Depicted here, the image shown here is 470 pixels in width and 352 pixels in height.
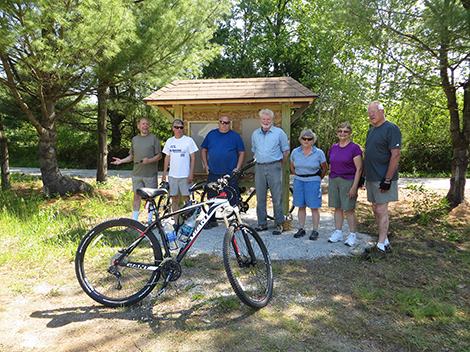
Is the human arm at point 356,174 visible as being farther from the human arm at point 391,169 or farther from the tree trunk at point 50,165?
the tree trunk at point 50,165

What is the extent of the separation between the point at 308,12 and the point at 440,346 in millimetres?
15607

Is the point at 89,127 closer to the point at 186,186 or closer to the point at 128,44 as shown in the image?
the point at 128,44

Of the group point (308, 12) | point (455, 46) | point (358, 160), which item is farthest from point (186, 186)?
point (308, 12)

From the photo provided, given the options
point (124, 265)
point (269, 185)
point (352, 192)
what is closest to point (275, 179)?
point (269, 185)

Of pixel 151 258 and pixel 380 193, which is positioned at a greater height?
pixel 380 193

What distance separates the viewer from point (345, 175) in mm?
4680

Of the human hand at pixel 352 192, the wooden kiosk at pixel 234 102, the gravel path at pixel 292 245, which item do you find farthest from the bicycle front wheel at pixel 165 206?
the human hand at pixel 352 192

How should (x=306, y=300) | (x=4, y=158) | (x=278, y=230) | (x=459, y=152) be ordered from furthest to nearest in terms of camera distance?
(x=4, y=158) → (x=459, y=152) → (x=278, y=230) → (x=306, y=300)

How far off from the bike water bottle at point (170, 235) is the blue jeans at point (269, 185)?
237cm

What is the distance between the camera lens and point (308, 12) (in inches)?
596

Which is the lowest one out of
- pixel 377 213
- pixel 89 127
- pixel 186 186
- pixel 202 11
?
pixel 377 213

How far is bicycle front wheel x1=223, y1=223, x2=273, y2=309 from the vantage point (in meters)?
3.02

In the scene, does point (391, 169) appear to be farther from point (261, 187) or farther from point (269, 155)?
point (261, 187)

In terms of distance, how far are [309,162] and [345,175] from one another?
56cm
